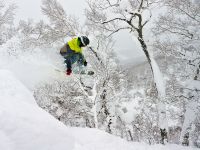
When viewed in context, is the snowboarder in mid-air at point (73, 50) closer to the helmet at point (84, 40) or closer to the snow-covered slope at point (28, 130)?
the helmet at point (84, 40)

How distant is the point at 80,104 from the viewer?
1788cm

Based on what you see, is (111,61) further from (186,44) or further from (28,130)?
(28,130)

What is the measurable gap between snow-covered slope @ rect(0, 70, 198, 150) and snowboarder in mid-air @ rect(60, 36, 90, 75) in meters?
4.00

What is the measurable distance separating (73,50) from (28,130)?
6759 millimetres

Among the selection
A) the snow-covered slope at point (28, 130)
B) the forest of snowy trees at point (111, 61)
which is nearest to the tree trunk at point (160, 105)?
the forest of snowy trees at point (111, 61)

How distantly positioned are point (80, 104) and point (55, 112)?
285 cm

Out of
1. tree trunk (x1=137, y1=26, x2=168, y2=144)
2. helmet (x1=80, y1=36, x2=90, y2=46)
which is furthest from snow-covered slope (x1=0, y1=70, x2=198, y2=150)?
tree trunk (x1=137, y1=26, x2=168, y2=144)

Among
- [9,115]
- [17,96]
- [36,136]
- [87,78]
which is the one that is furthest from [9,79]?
[87,78]

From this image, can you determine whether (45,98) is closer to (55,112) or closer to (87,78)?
(55,112)

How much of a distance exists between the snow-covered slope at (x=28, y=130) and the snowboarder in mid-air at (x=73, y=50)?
13.1ft

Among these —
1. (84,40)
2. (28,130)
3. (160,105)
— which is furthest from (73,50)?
(28,130)

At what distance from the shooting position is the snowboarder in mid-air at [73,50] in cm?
1052

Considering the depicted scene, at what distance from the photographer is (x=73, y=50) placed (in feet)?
36.9

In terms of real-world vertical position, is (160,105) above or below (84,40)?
below
